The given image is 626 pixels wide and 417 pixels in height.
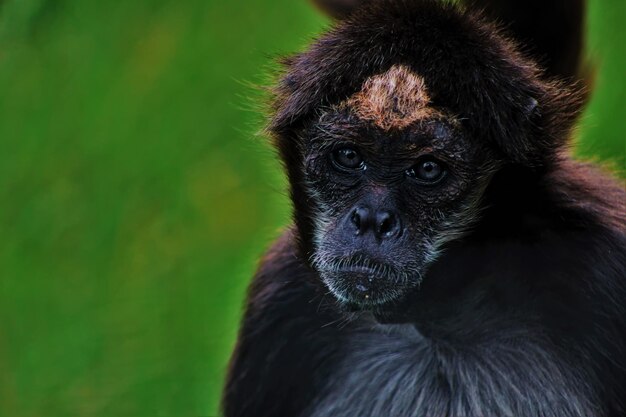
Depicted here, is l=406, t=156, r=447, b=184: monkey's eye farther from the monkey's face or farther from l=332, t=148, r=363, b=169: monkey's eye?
l=332, t=148, r=363, b=169: monkey's eye

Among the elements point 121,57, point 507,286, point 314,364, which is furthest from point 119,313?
point 507,286

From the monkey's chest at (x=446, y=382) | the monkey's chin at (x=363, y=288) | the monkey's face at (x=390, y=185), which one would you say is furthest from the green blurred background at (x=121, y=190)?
the monkey's face at (x=390, y=185)

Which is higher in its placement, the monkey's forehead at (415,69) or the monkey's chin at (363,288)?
the monkey's forehead at (415,69)

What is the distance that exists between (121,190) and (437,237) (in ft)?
16.6

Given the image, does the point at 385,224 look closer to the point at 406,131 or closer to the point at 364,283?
the point at 364,283

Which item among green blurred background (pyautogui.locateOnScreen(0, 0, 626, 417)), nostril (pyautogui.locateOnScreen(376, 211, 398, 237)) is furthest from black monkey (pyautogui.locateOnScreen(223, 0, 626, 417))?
green blurred background (pyautogui.locateOnScreen(0, 0, 626, 417))

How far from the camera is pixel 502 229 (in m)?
6.01

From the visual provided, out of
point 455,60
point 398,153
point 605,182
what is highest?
point 455,60

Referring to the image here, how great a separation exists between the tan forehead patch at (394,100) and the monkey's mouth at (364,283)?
66 centimetres

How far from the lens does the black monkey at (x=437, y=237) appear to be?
222 inches

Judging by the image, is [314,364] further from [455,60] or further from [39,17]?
[39,17]

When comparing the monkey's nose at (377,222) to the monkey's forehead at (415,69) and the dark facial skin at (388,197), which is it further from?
the monkey's forehead at (415,69)

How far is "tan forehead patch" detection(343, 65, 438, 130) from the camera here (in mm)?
5566

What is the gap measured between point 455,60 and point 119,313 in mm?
5251
